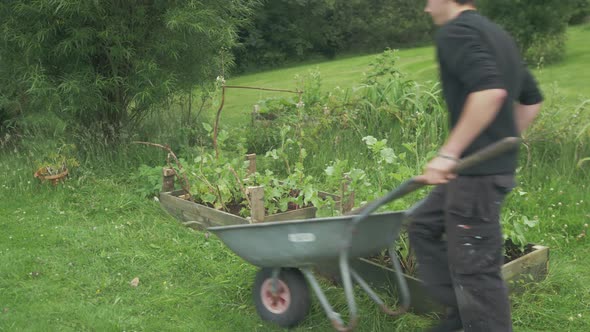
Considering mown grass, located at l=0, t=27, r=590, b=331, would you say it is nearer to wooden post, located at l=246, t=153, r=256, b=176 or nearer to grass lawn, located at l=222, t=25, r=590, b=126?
wooden post, located at l=246, t=153, r=256, b=176

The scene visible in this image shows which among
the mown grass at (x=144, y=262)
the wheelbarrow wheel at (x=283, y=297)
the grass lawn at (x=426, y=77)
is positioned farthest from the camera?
the grass lawn at (x=426, y=77)

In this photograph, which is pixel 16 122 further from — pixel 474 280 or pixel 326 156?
pixel 474 280

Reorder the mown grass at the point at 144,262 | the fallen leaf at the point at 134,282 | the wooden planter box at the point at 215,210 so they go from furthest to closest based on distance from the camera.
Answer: the wooden planter box at the point at 215,210 < the fallen leaf at the point at 134,282 < the mown grass at the point at 144,262

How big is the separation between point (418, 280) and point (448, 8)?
57.1 inches

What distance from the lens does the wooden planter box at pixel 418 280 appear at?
353cm

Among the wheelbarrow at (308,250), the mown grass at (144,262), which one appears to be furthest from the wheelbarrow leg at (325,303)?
the mown grass at (144,262)

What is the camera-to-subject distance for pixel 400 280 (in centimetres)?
315

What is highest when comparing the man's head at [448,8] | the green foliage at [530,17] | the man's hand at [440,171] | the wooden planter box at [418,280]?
the man's head at [448,8]

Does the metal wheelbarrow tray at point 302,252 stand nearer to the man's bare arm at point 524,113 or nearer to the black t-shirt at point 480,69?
the black t-shirt at point 480,69

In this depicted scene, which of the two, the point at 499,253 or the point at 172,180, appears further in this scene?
the point at 172,180

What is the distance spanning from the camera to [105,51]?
6672mm

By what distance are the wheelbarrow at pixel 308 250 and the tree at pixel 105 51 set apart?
359 cm

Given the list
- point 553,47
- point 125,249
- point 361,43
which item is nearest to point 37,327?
point 125,249

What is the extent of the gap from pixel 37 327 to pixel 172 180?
7.02 feet
